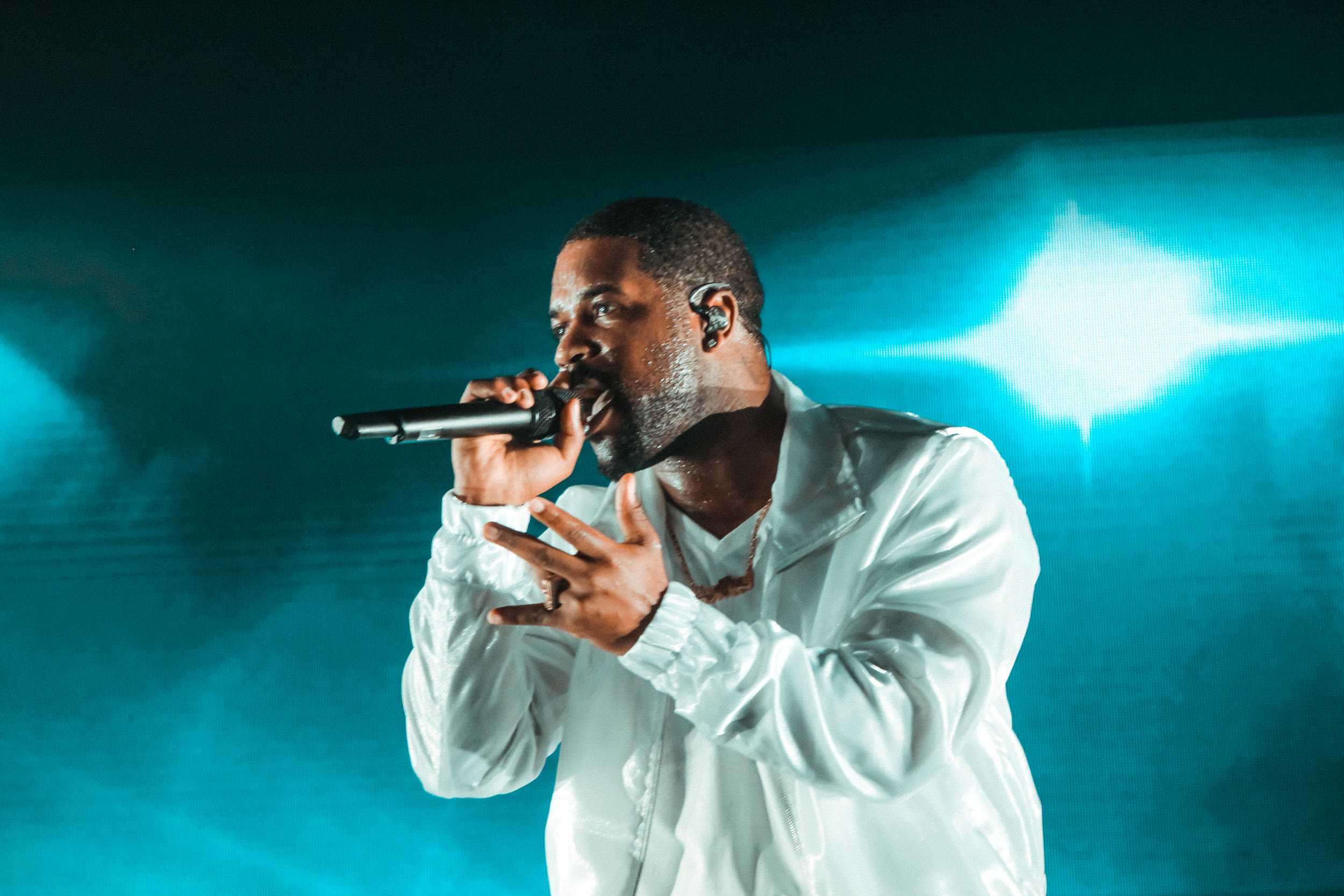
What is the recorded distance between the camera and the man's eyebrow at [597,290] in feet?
5.25

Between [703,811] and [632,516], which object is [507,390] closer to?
[632,516]

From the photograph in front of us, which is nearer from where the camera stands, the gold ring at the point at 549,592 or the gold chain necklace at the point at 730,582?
the gold ring at the point at 549,592

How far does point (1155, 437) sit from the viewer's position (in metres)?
2.33

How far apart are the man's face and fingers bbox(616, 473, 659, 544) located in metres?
0.36

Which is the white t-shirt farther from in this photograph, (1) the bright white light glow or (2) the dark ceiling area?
(2) the dark ceiling area

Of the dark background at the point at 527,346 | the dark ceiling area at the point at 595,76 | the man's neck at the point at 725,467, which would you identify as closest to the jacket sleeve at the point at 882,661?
the man's neck at the point at 725,467

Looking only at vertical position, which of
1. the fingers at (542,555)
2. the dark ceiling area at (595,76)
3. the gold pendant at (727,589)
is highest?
the dark ceiling area at (595,76)

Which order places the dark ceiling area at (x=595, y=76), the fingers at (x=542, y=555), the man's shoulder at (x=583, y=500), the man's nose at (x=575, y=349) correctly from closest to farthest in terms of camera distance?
the fingers at (x=542, y=555), the man's nose at (x=575, y=349), the man's shoulder at (x=583, y=500), the dark ceiling area at (x=595, y=76)

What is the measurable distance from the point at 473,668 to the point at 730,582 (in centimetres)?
32

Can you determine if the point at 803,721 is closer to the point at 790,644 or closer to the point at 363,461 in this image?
the point at 790,644

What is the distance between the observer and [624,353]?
1.58 m

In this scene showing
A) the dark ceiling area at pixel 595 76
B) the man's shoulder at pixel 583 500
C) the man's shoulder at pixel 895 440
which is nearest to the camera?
the man's shoulder at pixel 895 440

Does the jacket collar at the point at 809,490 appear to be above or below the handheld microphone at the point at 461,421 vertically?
below

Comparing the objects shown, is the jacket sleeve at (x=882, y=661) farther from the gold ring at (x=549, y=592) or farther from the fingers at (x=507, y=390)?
the fingers at (x=507, y=390)
